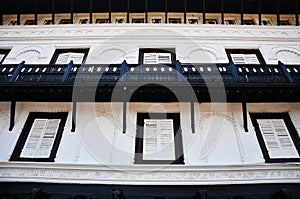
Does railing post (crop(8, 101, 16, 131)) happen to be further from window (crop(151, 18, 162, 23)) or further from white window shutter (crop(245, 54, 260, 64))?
white window shutter (crop(245, 54, 260, 64))

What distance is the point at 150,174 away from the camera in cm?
904

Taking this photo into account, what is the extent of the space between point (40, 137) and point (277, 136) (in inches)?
245

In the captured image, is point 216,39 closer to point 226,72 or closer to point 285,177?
A: point 226,72

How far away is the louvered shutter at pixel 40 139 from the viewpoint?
9805mm

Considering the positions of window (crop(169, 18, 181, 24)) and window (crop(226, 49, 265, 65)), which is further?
window (crop(169, 18, 181, 24))

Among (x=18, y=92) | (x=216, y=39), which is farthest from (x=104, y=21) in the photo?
(x=18, y=92)

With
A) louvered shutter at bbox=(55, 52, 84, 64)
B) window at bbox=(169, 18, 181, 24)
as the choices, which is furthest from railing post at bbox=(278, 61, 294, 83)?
louvered shutter at bbox=(55, 52, 84, 64)

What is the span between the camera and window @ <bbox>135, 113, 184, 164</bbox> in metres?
9.55

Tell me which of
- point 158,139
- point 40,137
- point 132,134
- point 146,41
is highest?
point 146,41

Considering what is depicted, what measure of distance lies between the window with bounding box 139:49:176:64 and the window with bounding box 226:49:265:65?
6.49 feet

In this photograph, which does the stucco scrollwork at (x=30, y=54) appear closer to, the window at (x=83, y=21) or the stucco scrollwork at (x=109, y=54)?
the stucco scrollwork at (x=109, y=54)

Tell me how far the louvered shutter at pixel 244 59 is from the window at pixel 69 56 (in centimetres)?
505

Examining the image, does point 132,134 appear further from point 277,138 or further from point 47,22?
point 47,22

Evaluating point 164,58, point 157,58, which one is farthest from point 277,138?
point 157,58
